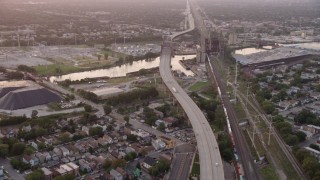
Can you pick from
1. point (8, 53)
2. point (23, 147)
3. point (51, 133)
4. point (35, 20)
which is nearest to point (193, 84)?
point (51, 133)

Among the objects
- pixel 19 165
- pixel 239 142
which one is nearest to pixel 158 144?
pixel 239 142

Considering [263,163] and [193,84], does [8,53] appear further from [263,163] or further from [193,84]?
[263,163]

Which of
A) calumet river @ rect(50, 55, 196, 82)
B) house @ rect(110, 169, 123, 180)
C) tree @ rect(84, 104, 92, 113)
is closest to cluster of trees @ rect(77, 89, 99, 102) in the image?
tree @ rect(84, 104, 92, 113)

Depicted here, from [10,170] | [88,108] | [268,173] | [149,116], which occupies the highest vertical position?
[88,108]

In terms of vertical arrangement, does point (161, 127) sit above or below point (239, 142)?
above

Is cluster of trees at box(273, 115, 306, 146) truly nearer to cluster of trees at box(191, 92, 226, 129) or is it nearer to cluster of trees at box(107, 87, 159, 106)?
cluster of trees at box(191, 92, 226, 129)

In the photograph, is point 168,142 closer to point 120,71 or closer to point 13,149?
point 13,149

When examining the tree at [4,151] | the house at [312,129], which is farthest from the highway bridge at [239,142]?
the tree at [4,151]
